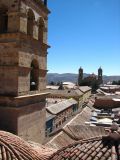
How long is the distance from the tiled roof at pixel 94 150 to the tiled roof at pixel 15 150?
1326mm

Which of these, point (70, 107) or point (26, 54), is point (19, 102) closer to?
point (26, 54)

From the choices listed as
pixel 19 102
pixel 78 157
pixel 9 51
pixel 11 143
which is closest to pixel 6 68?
pixel 9 51

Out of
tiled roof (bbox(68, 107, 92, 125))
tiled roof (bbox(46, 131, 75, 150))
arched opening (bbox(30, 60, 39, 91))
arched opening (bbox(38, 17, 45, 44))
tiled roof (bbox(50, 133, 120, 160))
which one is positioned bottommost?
tiled roof (bbox(68, 107, 92, 125))

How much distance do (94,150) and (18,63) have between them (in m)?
5.32

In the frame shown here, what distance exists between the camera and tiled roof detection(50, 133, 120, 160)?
539cm

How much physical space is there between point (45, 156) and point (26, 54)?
4.36m

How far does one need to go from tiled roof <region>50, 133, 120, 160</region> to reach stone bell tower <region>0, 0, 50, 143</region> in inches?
161

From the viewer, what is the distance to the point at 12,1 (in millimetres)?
10156

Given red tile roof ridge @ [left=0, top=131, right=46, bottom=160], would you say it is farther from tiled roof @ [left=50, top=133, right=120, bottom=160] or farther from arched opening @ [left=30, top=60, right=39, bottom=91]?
arched opening @ [left=30, top=60, right=39, bottom=91]

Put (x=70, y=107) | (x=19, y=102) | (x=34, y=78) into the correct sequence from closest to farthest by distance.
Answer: (x=19, y=102) < (x=34, y=78) < (x=70, y=107)

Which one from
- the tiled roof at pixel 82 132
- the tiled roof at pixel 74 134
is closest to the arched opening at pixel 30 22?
the tiled roof at pixel 74 134

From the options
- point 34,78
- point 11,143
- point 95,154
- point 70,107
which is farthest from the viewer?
point 70,107

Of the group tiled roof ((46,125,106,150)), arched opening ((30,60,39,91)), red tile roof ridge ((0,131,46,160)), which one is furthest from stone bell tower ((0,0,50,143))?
tiled roof ((46,125,106,150))

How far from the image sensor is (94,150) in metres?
5.75
